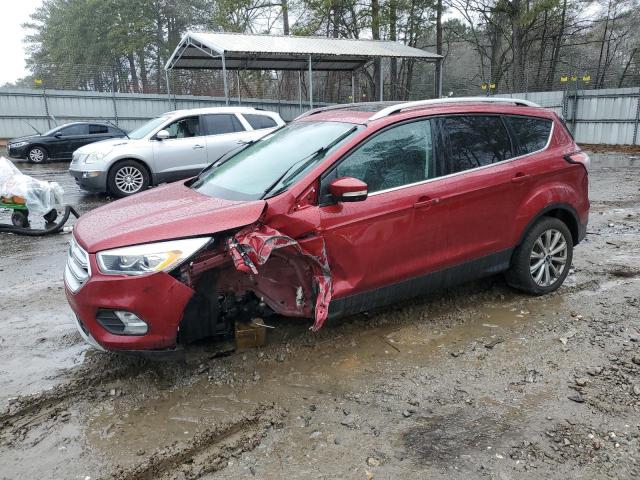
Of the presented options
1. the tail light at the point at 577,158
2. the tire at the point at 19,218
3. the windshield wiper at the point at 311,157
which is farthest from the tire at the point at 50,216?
the tail light at the point at 577,158

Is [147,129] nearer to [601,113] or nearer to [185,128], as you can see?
[185,128]

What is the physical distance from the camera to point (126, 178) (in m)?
10.0

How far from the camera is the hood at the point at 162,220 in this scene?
116 inches

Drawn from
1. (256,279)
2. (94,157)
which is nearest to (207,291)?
(256,279)

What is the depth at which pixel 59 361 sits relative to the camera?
11.9ft

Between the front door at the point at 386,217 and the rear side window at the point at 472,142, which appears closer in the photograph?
the front door at the point at 386,217

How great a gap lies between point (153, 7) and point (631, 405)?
3564 cm

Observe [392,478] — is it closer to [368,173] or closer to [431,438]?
[431,438]

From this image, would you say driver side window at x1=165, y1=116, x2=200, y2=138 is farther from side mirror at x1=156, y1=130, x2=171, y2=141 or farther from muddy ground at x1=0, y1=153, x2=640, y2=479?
muddy ground at x1=0, y1=153, x2=640, y2=479

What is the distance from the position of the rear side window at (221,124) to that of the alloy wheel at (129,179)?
66.4 inches

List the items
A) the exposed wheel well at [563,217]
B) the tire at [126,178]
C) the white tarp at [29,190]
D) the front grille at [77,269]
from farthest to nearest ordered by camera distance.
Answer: the tire at [126,178] → the white tarp at [29,190] → the exposed wheel well at [563,217] → the front grille at [77,269]

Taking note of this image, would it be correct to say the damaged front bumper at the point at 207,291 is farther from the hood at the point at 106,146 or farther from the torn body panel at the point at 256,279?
the hood at the point at 106,146

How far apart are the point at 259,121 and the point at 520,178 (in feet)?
25.8

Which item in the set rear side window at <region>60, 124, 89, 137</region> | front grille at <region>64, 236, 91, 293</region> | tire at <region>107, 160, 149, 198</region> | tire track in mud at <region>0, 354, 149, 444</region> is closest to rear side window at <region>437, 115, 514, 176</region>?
front grille at <region>64, 236, 91, 293</region>
